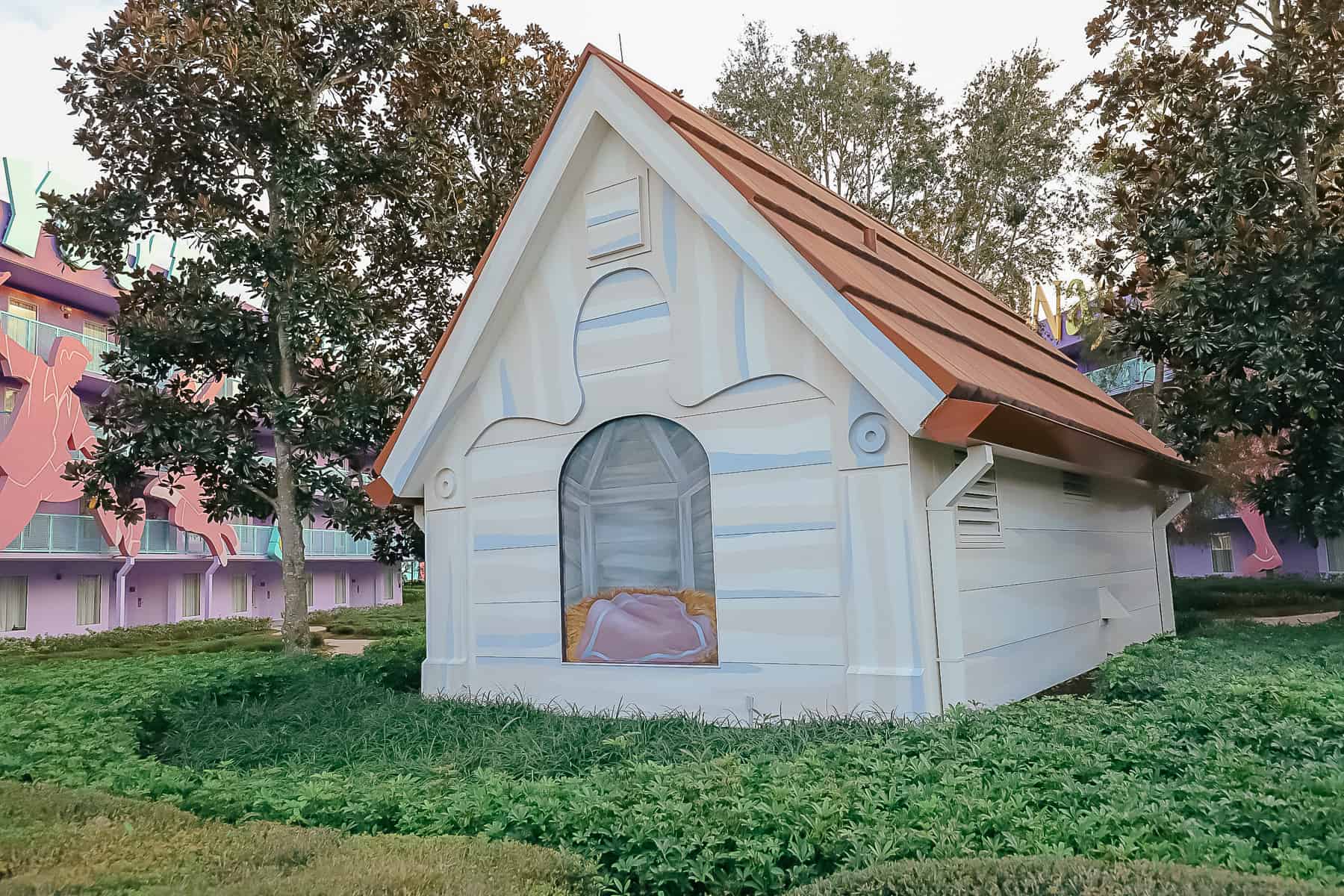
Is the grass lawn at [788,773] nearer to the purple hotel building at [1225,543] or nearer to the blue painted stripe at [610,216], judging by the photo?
the blue painted stripe at [610,216]

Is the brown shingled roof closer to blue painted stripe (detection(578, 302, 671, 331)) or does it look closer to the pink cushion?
blue painted stripe (detection(578, 302, 671, 331))

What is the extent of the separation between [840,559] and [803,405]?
4.28ft

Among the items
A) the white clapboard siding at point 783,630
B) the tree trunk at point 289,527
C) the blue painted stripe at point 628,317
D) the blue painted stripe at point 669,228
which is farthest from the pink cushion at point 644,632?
the tree trunk at point 289,527

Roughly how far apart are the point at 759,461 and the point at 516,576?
297cm

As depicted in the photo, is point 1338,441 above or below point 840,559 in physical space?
above

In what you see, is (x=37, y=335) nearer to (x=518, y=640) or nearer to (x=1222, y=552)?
(x=518, y=640)

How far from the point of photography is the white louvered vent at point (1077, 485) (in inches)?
404

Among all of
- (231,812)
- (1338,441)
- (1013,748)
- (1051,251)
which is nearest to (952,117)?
(1051,251)

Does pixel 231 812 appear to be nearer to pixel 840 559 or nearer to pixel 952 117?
pixel 840 559

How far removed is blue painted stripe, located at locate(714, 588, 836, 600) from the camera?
769 cm

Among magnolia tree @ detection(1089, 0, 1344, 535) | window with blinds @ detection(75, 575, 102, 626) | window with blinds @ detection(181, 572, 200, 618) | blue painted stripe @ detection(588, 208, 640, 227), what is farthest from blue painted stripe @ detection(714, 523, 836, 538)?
window with blinds @ detection(181, 572, 200, 618)

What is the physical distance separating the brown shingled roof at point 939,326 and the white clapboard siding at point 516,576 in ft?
5.89

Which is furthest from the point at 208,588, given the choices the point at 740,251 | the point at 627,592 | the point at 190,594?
the point at 740,251

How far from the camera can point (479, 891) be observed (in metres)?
3.81
